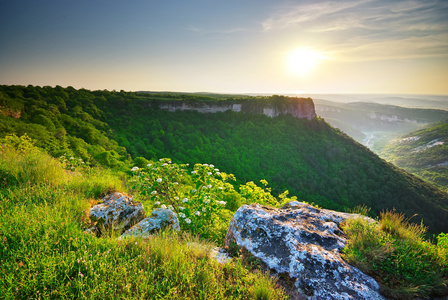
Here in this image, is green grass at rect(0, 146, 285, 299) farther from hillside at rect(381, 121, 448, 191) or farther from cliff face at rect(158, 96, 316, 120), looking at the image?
hillside at rect(381, 121, 448, 191)

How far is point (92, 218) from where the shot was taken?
3.86 metres

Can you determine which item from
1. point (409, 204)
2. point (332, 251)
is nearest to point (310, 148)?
point (409, 204)

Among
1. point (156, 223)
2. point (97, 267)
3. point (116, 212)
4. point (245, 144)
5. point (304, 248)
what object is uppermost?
point (97, 267)

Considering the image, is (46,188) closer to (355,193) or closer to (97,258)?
(97,258)

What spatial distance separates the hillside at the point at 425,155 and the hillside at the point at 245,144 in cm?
7176

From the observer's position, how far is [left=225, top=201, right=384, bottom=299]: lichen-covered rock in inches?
122

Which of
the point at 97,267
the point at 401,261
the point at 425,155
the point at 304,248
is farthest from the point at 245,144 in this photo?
the point at 425,155

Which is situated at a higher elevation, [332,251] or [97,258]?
[97,258]

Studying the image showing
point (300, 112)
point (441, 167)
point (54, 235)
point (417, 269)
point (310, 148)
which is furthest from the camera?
point (441, 167)

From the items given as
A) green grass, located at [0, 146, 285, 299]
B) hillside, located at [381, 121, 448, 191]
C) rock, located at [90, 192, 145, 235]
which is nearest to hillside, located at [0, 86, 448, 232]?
rock, located at [90, 192, 145, 235]

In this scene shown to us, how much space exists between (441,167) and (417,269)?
15324 centimetres

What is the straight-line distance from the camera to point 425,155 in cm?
11675

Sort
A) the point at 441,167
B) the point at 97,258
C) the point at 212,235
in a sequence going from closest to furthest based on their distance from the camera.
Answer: the point at 97,258 < the point at 212,235 < the point at 441,167

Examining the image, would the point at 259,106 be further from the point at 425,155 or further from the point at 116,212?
the point at 425,155
